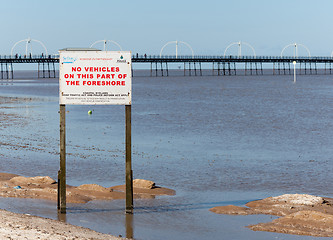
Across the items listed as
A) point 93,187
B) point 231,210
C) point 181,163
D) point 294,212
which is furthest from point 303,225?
point 181,163

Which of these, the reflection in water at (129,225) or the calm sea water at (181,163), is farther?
the calm sea water at (181,163)

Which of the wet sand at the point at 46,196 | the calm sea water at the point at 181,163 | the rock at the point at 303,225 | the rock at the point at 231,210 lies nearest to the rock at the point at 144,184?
the wet sand at the point at 46,196

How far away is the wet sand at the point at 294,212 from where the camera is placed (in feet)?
34.6

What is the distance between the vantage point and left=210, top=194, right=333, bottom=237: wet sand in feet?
34.6

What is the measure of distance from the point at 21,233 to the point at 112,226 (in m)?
2.13

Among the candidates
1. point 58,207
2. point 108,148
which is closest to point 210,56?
point 108,148

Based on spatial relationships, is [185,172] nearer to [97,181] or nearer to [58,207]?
[97,181]

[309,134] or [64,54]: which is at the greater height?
[64,54]

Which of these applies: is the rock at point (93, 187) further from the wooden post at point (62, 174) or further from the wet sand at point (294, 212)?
the wet sand at point (294, 212)

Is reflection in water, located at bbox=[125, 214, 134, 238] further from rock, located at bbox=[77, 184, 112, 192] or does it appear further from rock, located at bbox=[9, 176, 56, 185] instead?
rock, located at bbox=[9, 176, 56, 185]

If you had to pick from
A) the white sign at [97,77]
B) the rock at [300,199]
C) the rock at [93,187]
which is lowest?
the rock at [300,199]

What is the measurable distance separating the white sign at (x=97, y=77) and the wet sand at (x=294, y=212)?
3.14 metres

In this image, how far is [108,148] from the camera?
21609 mm

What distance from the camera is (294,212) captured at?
11.8 meters
